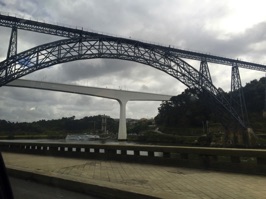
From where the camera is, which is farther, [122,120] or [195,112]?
[195,112]

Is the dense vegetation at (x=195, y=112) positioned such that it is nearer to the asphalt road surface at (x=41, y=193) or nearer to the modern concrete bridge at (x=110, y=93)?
the modern concrete bridge at (x=110, y=93)

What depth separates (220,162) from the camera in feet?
36.7

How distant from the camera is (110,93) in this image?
9531cm

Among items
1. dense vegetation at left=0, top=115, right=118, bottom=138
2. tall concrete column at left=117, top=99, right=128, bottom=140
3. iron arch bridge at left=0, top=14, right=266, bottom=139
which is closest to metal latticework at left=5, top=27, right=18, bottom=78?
iron arch bridge at left=0, top=14, right=266, bottom=139

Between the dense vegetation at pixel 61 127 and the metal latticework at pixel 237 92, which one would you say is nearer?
the metal latticework at pixel 237 92

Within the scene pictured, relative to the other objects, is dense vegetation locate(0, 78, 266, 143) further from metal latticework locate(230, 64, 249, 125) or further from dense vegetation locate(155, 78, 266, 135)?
metal latticework locate(230, 64, 249, 125)

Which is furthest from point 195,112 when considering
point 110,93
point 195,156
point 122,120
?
point 195,156

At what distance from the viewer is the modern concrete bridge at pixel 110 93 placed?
264ft

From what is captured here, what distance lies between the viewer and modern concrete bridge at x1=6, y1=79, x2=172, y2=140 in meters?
80.5

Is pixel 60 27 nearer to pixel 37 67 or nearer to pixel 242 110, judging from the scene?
pixel 37 67

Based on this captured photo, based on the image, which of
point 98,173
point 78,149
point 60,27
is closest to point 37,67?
point 60,27

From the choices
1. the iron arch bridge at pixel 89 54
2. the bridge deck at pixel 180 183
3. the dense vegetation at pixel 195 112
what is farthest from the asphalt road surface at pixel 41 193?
the dense vegetation at pixel 195 112

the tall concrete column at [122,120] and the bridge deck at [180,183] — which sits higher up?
the tall concrete column at [122,120]

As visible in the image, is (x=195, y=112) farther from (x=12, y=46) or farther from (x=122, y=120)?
(x=12, y=46)
